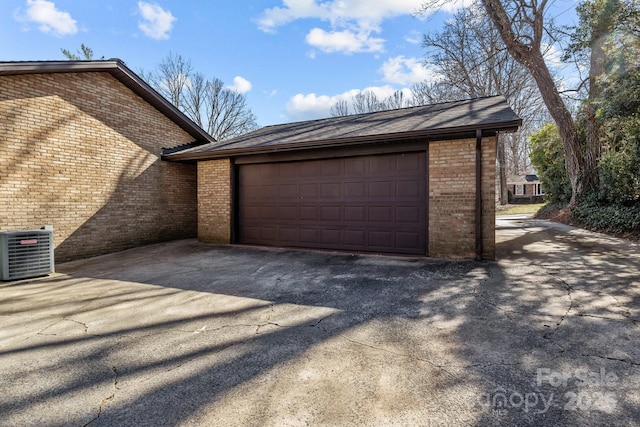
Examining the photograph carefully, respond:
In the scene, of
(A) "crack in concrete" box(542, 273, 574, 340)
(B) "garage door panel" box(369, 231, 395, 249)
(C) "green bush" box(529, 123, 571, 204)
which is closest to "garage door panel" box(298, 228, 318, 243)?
(B) "garage door panel" box(369, 231, 395, 249)

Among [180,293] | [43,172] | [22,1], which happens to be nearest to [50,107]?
[43,172]

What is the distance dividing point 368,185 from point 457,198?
6.56 ft

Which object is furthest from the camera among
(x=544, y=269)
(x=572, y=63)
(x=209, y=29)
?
(x=209, y=29)

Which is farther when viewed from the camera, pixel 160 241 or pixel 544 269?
pixel 160 241

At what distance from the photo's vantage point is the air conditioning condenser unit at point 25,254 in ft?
17.3

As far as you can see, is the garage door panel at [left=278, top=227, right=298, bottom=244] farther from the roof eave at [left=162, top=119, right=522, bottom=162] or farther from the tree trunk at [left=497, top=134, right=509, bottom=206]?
the tree trunk at [left=497, top=134, right=509, bottom=206]

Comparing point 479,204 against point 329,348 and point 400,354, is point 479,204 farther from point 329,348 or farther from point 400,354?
point 329,348

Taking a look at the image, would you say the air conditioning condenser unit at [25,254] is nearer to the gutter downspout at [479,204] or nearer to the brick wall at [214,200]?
the brick wall at [214,200]

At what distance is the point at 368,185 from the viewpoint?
725 cm

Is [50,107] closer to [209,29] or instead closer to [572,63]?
[209,29]

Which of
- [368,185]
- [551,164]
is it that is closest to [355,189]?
[368,185]

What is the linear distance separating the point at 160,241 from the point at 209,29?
8976mm

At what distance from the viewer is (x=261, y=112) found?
2939 centimetres

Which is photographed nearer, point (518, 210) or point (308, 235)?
point (308, 235)
